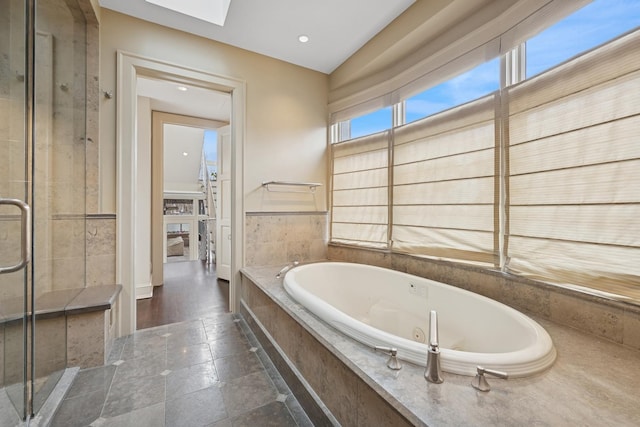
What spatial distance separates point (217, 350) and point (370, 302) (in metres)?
1.26

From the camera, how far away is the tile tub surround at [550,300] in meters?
1.14

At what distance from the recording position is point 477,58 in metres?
1.77

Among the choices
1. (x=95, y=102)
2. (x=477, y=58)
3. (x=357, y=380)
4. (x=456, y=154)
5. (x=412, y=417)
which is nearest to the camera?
(x=412, y=417)

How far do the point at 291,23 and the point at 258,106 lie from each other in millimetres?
806

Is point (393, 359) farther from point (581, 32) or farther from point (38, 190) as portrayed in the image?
point (38, 190)

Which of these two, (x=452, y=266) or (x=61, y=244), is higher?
(x=61, y=244)

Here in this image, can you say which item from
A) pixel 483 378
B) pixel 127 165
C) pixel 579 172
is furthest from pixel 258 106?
pixel 483 378

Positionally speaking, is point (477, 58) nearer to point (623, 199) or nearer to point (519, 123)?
point (519, 123)

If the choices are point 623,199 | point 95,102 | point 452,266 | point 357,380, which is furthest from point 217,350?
point 623,199

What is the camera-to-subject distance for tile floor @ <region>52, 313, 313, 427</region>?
1328 millimetres

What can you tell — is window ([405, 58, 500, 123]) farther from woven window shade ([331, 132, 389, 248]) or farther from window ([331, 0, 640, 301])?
woven window shade ([331, 132, 389, 248])

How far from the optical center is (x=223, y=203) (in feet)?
12.8

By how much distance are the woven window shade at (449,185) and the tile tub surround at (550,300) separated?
4.2 inches

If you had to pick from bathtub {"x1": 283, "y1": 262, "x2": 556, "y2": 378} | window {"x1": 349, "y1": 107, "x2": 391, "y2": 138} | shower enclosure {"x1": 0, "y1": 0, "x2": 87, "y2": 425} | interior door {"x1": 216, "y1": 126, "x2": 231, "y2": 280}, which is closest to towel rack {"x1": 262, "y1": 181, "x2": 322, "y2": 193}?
window {"x1": 349, "y1": 107, "x2": 391, "y2": 138}
